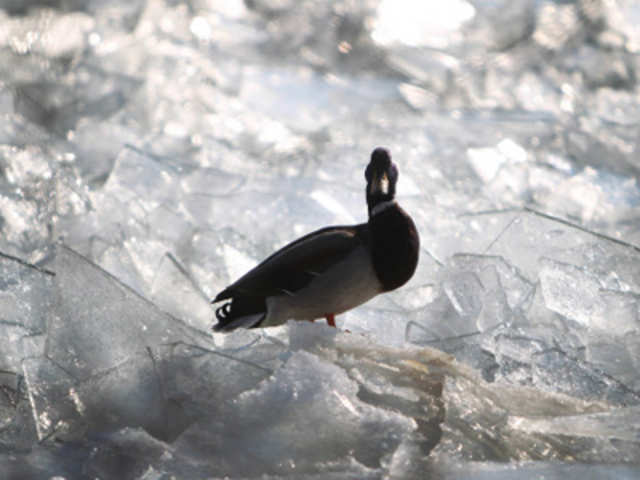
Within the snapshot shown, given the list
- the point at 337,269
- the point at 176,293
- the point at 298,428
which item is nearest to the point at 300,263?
the point at 337,269

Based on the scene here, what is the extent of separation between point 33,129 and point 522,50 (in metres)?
3.63

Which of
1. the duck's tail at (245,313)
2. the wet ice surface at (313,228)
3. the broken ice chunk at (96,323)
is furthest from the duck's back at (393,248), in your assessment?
the broken ice chunk at (96,323)

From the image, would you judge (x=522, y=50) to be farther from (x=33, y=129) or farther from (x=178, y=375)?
(x=178, y=375)

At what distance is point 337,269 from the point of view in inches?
78.2

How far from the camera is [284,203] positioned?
348 centimetres

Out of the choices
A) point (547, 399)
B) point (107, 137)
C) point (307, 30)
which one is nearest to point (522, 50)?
point (307, 30)

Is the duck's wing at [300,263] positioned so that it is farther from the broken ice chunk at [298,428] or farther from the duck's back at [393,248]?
the broken ice chunk at [298,428]

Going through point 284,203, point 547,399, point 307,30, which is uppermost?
point 547,399

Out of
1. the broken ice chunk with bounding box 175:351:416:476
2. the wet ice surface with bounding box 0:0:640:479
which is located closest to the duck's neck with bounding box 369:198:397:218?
the wet ice surface with bounding box 0:0:640:479

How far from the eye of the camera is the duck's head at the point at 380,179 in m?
2.06

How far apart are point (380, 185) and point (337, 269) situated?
9.3 inches

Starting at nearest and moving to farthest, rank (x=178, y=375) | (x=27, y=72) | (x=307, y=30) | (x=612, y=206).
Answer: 1. (x=178, y=375)
2. (x=612, y=206)
3. (x=27, y=72)
4. (x=307, y=30)

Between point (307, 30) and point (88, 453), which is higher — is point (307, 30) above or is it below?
below

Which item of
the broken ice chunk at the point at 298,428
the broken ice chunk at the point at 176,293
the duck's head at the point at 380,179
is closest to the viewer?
the broken ice chunk at the point at 298,428
